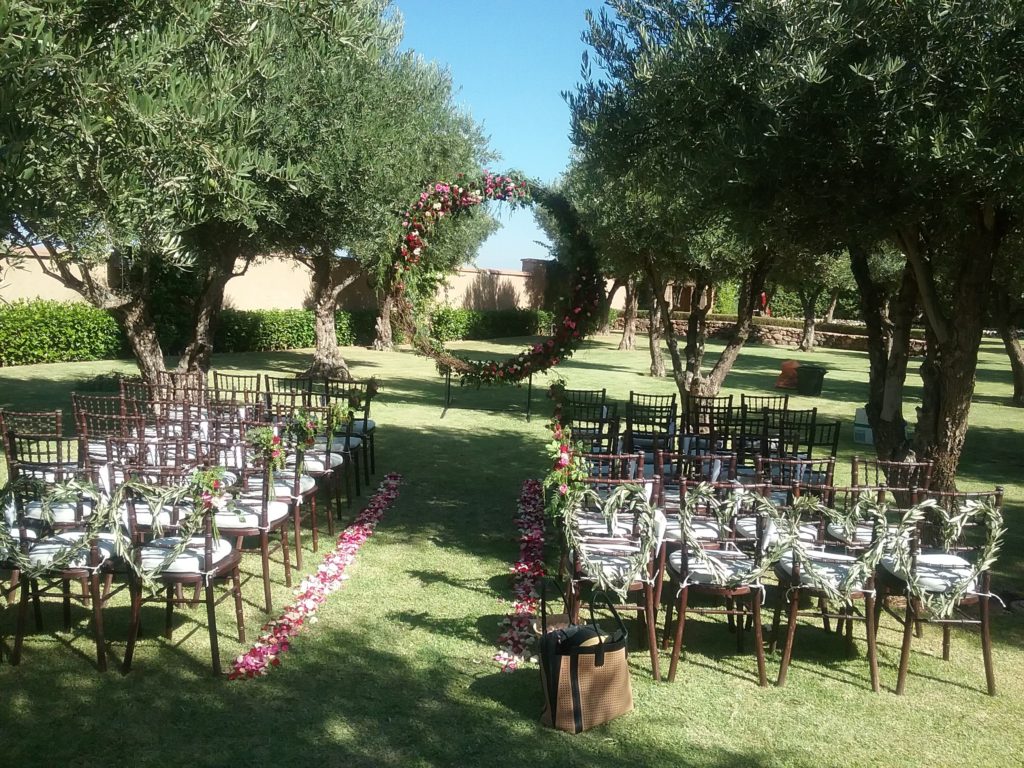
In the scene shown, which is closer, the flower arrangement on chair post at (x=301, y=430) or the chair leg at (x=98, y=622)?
the chair leg at (x=98, y=622)

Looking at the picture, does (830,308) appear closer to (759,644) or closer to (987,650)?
(987,650)

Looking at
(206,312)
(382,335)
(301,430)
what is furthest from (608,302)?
(382,335)

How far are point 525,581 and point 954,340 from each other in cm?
349

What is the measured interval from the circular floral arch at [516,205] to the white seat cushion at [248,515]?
4391mm

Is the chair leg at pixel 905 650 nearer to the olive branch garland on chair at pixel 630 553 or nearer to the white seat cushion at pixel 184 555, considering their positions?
the olive branch garland on chair at pixel 630 553

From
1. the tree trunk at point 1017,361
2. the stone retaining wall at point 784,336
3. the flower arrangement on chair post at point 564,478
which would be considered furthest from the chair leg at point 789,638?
the stone retaining wall at point 784,336

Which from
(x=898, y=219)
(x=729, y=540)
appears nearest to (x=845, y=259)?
(x=898, y=219)

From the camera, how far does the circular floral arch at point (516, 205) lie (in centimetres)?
904

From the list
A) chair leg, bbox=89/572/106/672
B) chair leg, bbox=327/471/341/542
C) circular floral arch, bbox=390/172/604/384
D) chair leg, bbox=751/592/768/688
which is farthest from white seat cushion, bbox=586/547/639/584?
circular floral arch, bbox=390/172/604/384

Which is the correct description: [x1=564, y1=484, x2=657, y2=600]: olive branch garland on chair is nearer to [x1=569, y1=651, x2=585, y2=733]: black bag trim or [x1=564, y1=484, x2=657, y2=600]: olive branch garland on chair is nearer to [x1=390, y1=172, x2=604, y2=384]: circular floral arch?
[x1=569, y1=651, x2=585, y2=733]: black bag trim

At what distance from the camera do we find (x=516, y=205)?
9391 mm

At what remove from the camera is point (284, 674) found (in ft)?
13.9

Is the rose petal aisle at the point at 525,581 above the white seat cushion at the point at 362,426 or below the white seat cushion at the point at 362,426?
below

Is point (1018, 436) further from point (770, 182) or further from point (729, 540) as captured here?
point (729, 540)
